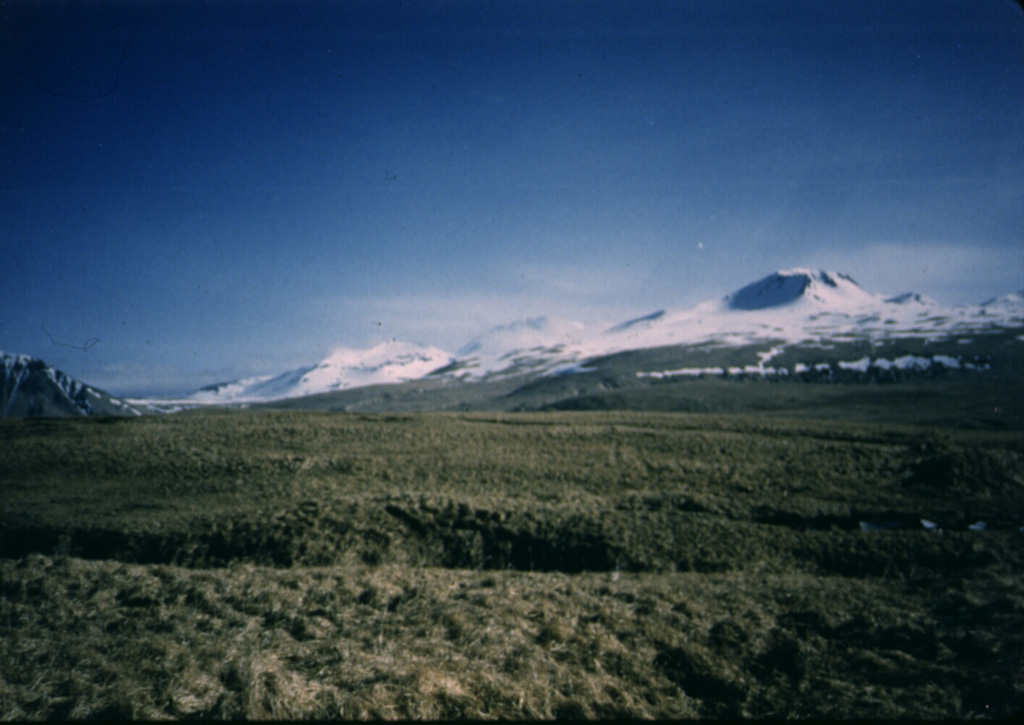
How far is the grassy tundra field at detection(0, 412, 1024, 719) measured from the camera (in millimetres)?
5973

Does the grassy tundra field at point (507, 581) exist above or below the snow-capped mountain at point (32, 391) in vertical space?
below

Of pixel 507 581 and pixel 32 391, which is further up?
pixel 32 391

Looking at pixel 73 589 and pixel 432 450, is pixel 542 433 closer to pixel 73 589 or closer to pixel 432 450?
pixel 432 450

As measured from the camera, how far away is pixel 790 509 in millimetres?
16438

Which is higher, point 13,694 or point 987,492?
point 13,694

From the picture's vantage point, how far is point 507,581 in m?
10.2

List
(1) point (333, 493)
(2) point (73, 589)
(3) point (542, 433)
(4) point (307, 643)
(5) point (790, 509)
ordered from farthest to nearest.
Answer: (3) point (542, 433) < (1) point (333, 493) < (5) point (790, 509) < (2) point (73, 589) < (4) point (307, 643)

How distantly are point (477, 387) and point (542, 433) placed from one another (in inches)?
4828

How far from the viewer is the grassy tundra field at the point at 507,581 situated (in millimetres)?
5973

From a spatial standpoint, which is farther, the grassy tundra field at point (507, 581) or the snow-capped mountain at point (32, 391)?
the snow-capped mountain at point (32, 391)

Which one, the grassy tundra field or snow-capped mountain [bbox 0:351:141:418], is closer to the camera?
the grassy tundra field

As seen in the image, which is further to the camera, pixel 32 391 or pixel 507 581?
pixel 32 391

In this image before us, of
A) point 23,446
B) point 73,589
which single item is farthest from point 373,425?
point 73,589

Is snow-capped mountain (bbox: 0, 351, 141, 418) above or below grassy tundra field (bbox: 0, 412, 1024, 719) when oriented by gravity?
above
